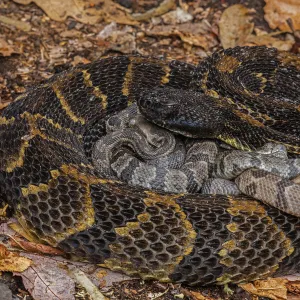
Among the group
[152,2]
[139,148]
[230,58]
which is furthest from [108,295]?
[152,2]

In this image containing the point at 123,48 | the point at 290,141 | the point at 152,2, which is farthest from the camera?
the point at 152,2

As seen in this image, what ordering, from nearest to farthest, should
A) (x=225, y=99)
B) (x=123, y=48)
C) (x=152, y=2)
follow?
(x=225, y=99) → (x=123, y=48) → (x=152, y=2)

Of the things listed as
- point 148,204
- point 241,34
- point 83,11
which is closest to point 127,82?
point 148,204

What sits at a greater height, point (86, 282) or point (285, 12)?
point (285, 12)

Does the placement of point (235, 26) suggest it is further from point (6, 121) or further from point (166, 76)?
point (6, 121)

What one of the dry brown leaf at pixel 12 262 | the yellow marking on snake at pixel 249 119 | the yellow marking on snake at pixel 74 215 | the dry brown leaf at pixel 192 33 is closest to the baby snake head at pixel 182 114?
the yellow marking on snake at pixel 249 119

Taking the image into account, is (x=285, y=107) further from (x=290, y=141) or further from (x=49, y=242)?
(x=49, y=242)

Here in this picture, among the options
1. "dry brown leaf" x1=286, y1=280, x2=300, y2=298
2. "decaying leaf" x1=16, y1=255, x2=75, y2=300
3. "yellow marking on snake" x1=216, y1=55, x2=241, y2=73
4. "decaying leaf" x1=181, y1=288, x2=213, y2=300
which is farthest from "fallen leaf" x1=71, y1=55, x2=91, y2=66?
"dry brown leaf" x1=286, y1=280, x2=300, y2=298
